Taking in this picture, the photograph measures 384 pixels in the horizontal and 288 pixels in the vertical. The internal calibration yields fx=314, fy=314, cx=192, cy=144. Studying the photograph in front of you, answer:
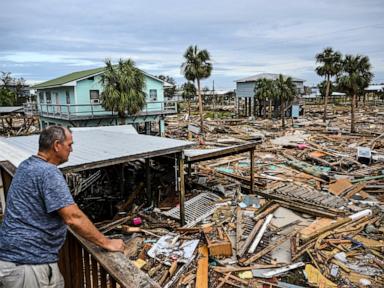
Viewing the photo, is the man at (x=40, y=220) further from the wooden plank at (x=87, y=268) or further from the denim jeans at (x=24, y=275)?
the wooden plank at (x=87, y=268)

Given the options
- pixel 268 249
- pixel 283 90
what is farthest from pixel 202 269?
pixel 283 90

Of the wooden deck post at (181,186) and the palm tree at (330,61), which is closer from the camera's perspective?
the wooden deck post at (181,186)

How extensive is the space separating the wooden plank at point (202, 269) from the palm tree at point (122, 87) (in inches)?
600

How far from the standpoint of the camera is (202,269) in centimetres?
750

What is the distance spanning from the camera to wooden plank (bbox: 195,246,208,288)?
23.0 feet

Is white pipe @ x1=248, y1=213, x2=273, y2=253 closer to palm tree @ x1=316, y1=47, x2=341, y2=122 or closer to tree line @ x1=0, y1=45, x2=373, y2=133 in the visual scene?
tree line @ x1=0, y1=45, x2=373, y2=133

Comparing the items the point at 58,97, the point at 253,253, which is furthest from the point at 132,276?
the point at 58,97

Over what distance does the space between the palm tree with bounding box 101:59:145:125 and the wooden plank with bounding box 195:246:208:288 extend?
15.2 metres

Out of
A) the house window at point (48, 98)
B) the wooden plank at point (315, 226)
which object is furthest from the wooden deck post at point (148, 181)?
the house window at point (48, 98)

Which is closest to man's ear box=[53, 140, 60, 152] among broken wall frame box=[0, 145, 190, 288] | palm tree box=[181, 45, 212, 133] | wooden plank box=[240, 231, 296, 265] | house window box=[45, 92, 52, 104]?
broken wall frame box=[0, 145, 190, 288]

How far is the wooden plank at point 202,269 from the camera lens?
23.0ft

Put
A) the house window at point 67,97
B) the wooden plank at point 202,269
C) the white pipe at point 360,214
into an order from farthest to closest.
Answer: the house window at point 67,97, the white pipe at point 360,214, the wooden plank at point 202,269

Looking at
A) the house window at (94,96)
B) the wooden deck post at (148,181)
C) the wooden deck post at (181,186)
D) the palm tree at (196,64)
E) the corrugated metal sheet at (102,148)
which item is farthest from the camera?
the palm tree at (196,64)

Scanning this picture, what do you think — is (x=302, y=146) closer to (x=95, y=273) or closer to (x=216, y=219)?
(x=216, y=219)
